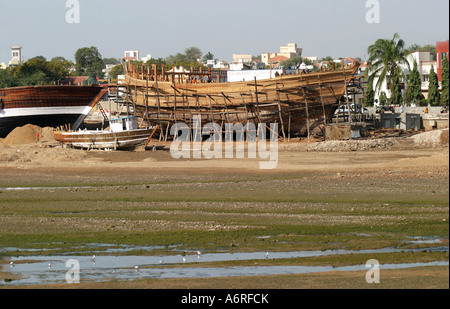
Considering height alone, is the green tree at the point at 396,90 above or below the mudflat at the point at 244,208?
above

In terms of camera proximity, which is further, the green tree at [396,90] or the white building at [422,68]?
the white building at [422,68]

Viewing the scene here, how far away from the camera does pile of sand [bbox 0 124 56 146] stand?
66125 mm

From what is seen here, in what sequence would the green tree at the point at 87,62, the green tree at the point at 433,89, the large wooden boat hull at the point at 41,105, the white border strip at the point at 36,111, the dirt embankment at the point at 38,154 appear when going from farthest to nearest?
the green tree at the point at 87,62 → the green tree at the point at 433,89 → the white border strip at the point at 36,111 → the large wooden boat hull at the point at 41,105 → the dirt embankment at the point at 38,154

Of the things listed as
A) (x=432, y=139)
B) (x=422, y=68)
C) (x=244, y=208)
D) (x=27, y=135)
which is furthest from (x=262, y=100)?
(x=422, y=68)

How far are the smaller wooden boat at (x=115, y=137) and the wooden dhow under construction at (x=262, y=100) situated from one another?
789 centimetres

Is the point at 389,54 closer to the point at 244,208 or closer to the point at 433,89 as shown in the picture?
the point at 433,89

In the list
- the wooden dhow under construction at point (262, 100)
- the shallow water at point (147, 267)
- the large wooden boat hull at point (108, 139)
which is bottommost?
the shallow water at point (147, 267)

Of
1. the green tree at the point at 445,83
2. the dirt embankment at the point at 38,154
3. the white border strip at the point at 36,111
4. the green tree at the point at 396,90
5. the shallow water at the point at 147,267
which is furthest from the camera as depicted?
the green tree at the point at 445,83

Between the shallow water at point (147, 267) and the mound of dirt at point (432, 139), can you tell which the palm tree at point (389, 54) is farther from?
the shallow water at point (147, 267)

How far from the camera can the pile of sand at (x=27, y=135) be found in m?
66.1

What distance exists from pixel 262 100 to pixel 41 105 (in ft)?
79.4

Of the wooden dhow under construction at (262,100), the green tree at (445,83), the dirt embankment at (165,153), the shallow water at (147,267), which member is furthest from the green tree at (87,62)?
the shallow water at (147,267)

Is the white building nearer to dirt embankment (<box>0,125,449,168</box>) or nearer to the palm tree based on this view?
the palm tree

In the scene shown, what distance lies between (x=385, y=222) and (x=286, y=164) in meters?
18.7
